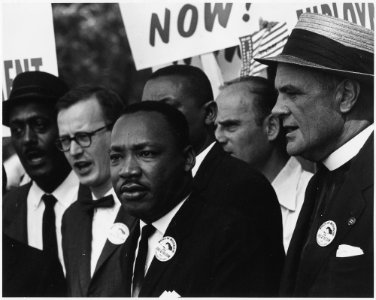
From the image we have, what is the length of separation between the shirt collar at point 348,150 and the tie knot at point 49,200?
2.41m

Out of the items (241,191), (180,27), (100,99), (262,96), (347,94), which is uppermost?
(180,27)

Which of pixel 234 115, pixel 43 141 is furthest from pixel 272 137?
pixel 43 141

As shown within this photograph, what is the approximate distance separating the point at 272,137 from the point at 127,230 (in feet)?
3.90

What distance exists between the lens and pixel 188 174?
18.3 ft

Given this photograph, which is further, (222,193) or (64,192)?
(64,192)

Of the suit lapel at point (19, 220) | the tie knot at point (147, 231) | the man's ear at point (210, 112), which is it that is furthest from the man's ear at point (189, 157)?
the suit lapel at point (19, 220)

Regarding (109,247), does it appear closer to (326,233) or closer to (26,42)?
(326,233)

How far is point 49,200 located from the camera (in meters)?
7.11

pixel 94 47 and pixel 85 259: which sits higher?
pixel 94 47

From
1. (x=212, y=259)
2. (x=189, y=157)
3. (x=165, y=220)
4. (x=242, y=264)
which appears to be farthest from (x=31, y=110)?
(x=242, y=264)

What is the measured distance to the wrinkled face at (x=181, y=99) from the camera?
648 cm

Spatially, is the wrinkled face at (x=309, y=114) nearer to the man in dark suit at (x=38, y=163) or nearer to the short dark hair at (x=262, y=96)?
the short dark hair at (x=262, y=96)

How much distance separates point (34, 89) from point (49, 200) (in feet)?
2.61

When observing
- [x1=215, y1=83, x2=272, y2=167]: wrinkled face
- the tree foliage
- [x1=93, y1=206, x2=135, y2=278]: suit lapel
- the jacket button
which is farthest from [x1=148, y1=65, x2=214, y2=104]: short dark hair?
the tree foliage
